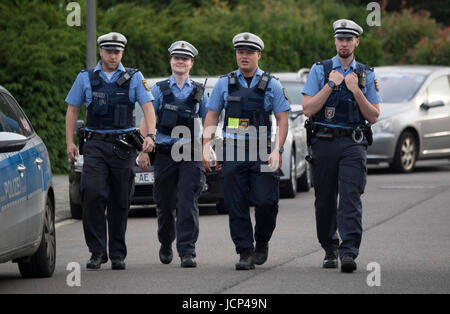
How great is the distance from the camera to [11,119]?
9.43 metres

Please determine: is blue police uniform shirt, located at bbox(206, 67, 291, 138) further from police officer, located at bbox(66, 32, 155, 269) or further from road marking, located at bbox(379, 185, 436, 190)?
road marking, located at bbox(379, 185, 436, 190)

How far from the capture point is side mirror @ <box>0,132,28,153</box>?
827 centimetres

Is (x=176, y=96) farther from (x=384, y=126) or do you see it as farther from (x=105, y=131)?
(x=384, y=126)

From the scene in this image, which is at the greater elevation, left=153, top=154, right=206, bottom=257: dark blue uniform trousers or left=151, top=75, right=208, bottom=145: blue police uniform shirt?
left=151, top=75, right=208, bottom=145: blue police uniform shirt

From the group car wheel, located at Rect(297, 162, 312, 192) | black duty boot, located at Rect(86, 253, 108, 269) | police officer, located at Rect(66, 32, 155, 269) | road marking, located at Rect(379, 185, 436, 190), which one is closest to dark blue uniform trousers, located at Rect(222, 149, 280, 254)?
police officer, located at Rect(66, 32, 155, 269)

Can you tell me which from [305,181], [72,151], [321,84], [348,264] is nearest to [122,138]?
[72,151]

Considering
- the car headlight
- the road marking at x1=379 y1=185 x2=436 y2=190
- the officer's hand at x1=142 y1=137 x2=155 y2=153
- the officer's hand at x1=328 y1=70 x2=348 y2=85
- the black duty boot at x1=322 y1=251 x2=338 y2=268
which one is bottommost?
the road marking at x1=379 y1=185 x2=436 y2=190

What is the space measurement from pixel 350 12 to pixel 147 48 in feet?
75.0

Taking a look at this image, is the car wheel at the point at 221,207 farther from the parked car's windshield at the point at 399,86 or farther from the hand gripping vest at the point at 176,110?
the parked car's windshield at the point at 399,86

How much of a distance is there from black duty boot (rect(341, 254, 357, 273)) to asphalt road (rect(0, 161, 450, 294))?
2.6 inches

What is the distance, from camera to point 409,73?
22547mm

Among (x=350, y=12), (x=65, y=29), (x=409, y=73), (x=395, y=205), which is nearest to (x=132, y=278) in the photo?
(x=395, y=205)

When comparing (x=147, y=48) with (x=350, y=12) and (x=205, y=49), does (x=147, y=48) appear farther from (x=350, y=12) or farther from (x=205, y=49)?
(x=350, y=12)

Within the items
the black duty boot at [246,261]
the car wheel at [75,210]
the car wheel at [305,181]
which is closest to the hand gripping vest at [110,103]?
the black duty boot at [246,261]
